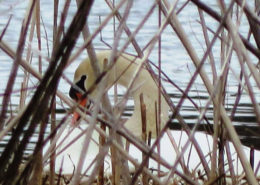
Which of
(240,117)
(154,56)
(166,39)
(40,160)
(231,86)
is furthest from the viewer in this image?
(166,39)

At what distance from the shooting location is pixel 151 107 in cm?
426

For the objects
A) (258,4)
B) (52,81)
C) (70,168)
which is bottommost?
(70,168)

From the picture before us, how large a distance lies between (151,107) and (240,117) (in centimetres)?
64

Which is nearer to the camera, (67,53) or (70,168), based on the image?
(67,53)

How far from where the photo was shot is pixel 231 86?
518cm

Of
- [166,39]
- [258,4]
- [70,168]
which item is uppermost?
[166,39]

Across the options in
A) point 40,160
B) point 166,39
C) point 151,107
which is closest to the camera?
point 40,160

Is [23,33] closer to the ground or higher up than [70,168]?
higher up

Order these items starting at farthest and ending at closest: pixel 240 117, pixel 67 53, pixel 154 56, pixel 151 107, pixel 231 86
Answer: pixel 154 56, pixel 231 86, pixel 240 117, pixel 151 107, pixel 67 53

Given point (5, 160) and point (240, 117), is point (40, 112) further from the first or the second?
point (240, 117)

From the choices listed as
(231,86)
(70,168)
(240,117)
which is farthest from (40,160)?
(231,86)

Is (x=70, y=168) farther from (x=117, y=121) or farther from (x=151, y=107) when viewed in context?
(x=117, y=121)

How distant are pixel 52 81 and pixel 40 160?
27cm

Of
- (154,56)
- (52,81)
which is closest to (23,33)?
(52,81)
